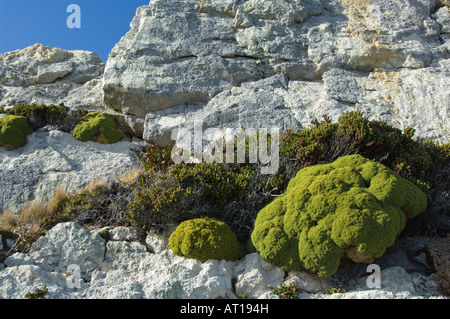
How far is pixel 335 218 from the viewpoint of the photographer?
5.26 m

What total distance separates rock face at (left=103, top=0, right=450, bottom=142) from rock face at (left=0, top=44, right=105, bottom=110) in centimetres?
157

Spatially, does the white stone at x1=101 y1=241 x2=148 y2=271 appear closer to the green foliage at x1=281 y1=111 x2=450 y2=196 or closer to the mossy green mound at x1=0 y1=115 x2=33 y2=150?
the green foliage at x1=281 y1=111 x2=450 y2=196

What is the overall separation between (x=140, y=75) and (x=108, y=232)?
519cm

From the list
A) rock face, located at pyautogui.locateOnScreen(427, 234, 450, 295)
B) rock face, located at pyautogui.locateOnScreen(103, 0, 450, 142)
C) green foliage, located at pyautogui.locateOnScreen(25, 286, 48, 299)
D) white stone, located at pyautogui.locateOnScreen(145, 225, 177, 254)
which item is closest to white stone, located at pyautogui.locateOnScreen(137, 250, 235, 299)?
white stone, located at pyautogui.locateOnScreen(145, 225, 177, 254)

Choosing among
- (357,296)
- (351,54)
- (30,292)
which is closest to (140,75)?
(351,54)

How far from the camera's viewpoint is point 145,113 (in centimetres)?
1016

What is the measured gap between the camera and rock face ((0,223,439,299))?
5.03 m

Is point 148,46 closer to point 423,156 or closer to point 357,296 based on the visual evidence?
point 423,156

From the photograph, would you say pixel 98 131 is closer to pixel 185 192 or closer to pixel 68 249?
pixel 185 192

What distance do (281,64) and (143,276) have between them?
286 inches

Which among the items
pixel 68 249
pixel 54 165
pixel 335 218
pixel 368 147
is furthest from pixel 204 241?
pixel 54 165

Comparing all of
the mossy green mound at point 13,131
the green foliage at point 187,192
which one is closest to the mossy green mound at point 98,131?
the mossy green mound at point 13,131

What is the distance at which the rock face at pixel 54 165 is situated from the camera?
809 centimetres

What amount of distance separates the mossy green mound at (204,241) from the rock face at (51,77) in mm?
6451
